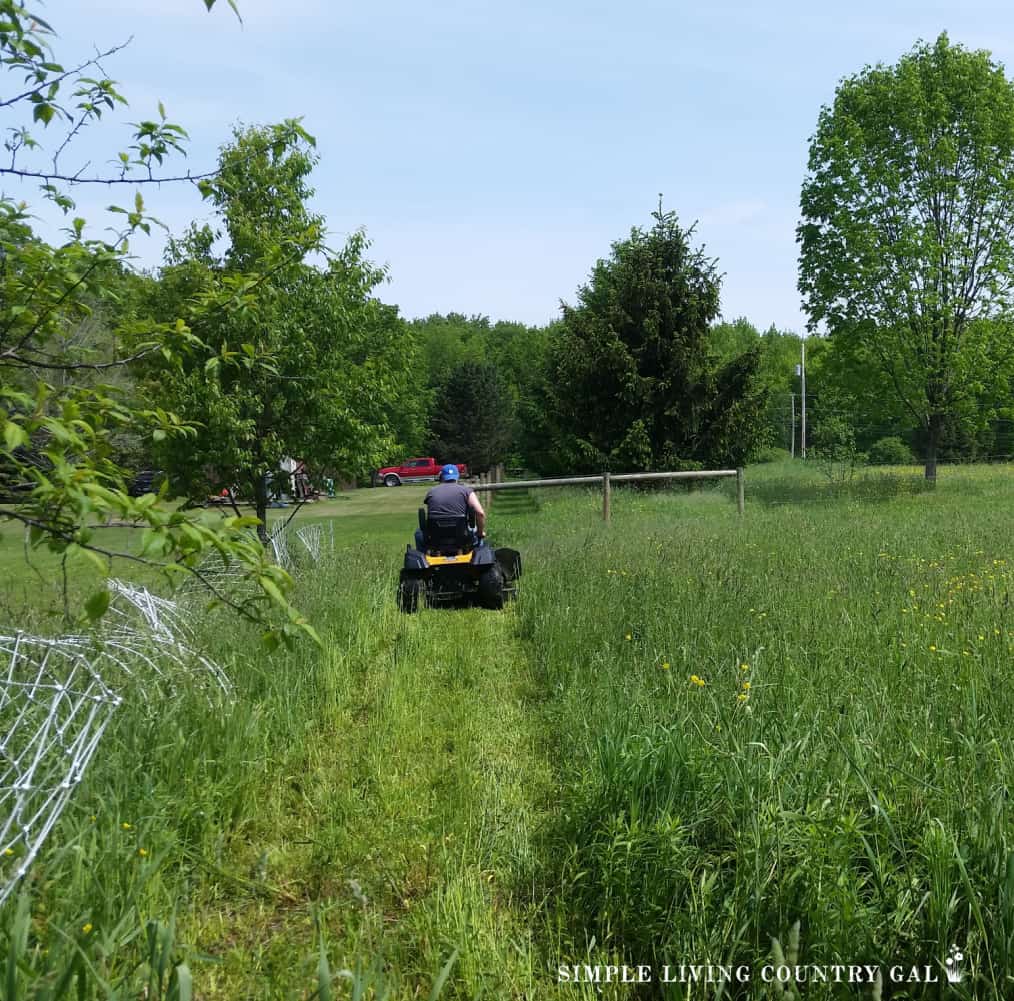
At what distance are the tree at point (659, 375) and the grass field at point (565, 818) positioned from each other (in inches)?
641

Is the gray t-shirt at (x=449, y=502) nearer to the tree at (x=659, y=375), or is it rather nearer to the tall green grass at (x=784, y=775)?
the tall green grass at (x=784, y=775)

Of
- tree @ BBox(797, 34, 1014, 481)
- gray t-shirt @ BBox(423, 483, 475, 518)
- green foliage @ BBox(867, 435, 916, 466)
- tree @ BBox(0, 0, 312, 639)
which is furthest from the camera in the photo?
green foliage @ BBox(867, 435, 916, 466)

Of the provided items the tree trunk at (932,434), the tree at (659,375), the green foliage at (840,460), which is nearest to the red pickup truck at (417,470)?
the green foliage at (840,460)

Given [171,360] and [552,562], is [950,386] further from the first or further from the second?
[171,360]

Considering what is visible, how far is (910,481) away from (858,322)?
432 cm

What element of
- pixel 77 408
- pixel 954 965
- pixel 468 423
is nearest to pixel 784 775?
pixel 954 965

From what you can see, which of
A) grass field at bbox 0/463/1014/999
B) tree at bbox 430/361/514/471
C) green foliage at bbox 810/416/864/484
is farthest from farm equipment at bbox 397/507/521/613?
tree at bbox 430/361/514/471

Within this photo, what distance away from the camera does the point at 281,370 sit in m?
9.91

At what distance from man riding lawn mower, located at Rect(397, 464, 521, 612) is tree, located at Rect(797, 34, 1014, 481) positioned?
53.2 ft

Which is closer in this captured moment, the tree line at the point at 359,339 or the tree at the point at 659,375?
the tree line at the point at 359,339

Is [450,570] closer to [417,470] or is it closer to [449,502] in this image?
[449,502]

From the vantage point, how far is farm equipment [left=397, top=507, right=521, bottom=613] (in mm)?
8344

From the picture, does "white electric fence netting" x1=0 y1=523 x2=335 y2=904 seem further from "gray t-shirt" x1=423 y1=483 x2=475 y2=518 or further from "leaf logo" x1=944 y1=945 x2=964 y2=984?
"gray t-shirt" x1=423 y1=483 x2=475 y2=518

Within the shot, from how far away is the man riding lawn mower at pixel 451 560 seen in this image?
8.35 metres
